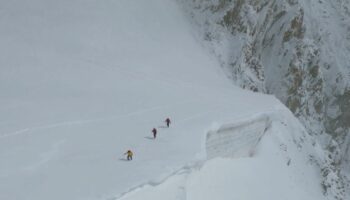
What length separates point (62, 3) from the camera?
2958cm

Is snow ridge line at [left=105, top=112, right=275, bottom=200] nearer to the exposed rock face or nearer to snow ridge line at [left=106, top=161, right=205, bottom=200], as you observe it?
snow ridge line at [left=106, top=161, right=205, bottom=200]

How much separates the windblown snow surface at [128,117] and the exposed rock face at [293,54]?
2.40 meters

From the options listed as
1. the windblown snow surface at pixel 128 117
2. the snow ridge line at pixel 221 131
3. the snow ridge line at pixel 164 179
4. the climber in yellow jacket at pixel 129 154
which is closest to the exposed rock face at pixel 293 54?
the windblown snow surface at pixel 128 117

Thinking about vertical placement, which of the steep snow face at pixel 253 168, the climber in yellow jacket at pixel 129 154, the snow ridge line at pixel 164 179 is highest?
the climber in yellow jacket at pixel 129 154

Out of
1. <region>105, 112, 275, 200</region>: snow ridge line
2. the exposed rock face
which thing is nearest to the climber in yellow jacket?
<region>105, 112, 275, 200</region>: snow ridge line

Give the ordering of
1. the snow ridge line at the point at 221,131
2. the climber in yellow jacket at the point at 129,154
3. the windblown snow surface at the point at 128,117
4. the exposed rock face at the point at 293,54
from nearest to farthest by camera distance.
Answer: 1. the snow ridge line at the point at 221,131
2. the windblown snow surface at the point at 128,117
3. the climber in yellow jacket at the point at 129,154
4. the exposed rock face at the point at 293,54

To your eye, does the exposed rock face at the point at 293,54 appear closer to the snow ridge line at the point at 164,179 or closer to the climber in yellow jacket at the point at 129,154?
the snow ridge line at the point at 164,179

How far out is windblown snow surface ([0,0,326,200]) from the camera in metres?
11.8

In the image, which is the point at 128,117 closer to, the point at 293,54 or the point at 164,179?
the point at 164,179

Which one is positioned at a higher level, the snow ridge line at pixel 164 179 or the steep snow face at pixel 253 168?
the snow ridge line at pixel 164 179

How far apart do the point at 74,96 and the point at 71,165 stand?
706 centimetres

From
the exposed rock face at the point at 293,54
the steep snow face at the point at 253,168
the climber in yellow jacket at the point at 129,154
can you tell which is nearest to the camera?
the climber in yellow jacket at the point at 129,154

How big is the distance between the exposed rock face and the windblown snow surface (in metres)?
2.40

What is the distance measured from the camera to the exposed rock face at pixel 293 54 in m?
37.3
